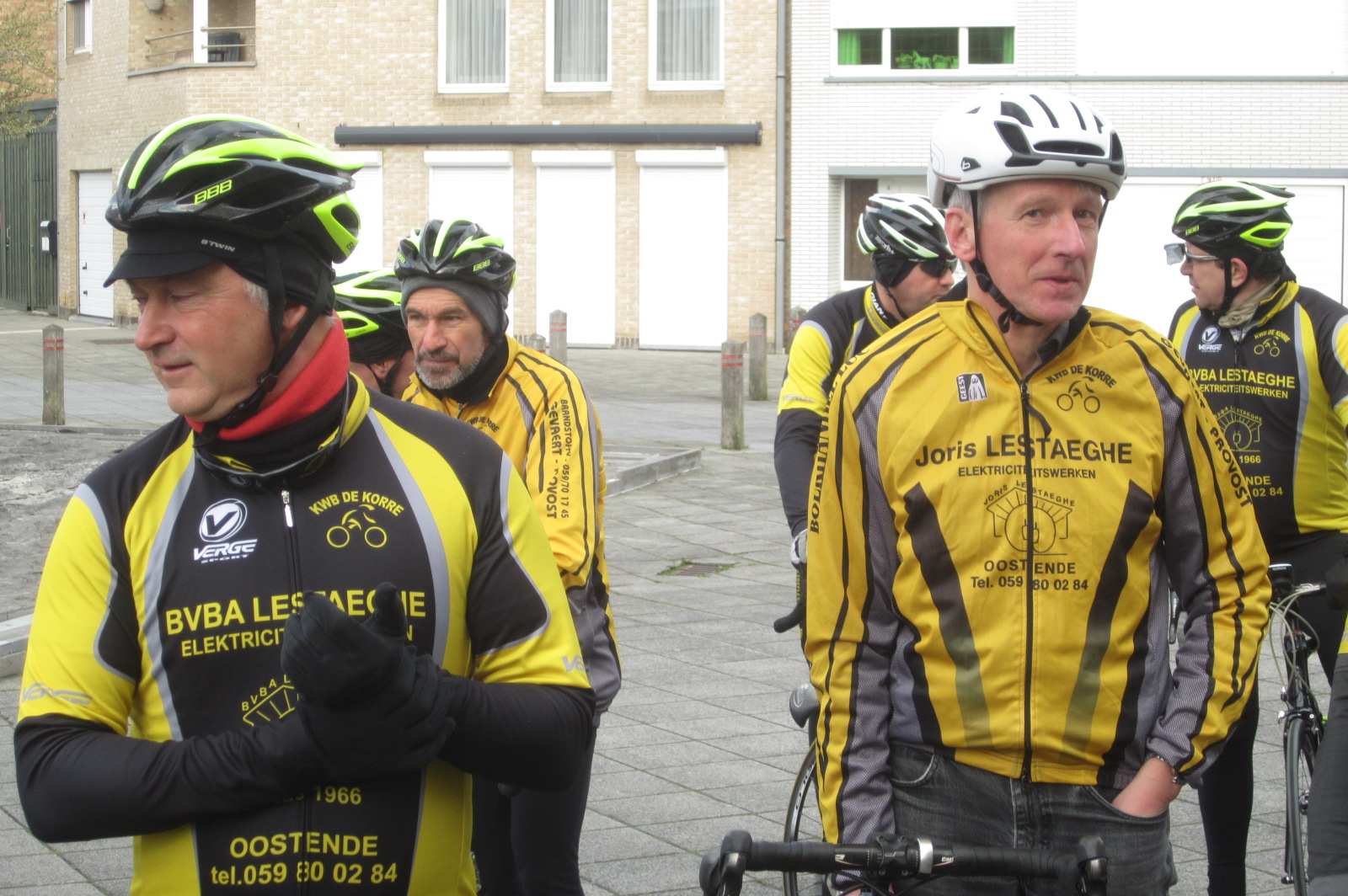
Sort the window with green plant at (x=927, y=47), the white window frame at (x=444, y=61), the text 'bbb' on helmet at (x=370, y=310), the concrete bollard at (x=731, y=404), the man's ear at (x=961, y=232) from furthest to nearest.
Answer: the white window frame at (x=444, y=61)
the window with green plant at (x=927, y=47)
the concrete bollard at (x=731, y=404)
the text 'bbb' on helmet at (x=370, y=310)
the man's ear at (x=961, y=232)

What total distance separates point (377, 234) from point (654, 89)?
6.28 meters

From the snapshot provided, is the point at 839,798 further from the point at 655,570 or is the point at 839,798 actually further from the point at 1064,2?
the point at 1064,2

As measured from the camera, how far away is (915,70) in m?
28.1

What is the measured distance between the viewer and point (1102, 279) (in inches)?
1101

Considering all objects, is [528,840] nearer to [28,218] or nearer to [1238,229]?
[1238,229]

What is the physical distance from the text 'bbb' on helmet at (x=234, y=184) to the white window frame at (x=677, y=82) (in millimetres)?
27064

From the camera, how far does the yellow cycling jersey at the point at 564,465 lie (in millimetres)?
3779

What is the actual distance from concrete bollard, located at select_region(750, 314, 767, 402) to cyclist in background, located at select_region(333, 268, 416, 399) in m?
15.2

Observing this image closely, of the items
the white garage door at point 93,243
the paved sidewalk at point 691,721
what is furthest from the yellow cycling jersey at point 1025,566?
the white garage door at point 93,243

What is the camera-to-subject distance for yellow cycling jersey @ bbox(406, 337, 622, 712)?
378cm

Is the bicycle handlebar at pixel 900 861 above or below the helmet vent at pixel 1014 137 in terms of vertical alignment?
below

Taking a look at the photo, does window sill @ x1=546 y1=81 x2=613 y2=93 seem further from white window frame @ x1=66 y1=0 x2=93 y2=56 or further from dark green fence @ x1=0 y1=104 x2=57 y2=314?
dark green fence @ x1=0 y1=104 x2=57 y2=314

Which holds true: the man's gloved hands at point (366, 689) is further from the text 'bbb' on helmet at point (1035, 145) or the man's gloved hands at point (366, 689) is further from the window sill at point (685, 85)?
the window sill at point (685, 85)

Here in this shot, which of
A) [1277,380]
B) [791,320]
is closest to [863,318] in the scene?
[1277,380]
